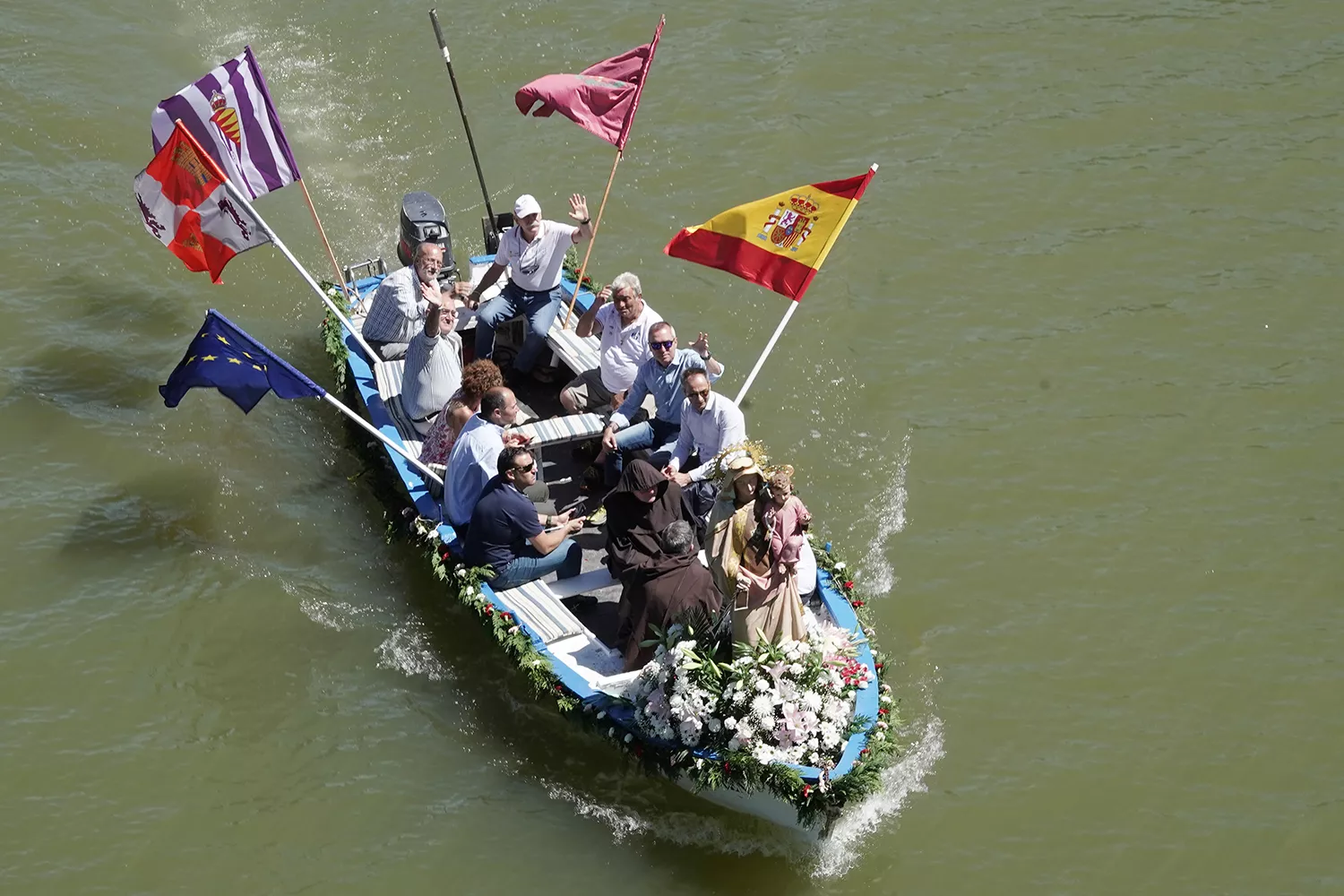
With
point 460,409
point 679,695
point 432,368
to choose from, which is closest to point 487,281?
point 432,368

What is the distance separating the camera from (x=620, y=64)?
1525 centimetres

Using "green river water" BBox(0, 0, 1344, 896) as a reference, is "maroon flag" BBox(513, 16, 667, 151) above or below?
above

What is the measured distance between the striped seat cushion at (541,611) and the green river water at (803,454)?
933 mm

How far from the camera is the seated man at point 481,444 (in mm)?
12430

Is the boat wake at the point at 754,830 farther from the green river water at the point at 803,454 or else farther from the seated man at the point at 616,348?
the seated man at the point at 616,348

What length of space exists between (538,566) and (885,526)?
12.6ft

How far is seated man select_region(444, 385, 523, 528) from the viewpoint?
12.4 m

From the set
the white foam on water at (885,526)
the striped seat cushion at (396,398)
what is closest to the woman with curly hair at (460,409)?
the striped seat cushion at (396,398)

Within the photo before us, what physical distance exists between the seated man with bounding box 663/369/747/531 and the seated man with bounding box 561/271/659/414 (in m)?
0.98

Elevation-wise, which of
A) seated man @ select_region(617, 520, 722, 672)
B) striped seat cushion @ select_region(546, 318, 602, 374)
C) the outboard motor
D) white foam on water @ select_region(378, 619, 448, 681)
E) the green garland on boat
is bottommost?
white foam on water @ select_region(378, 619, 448, 681)

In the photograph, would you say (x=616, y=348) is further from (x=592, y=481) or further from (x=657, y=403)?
(x=592, y=481)

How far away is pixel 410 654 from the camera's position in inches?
529

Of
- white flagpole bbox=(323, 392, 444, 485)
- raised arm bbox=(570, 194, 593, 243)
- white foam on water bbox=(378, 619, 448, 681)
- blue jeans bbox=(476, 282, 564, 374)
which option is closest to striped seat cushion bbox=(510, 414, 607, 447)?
white flagpole bbox=(323, 392, 444, 485)

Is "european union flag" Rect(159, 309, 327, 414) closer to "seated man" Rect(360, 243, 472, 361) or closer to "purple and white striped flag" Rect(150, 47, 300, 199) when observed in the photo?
"seated man" Rect(360, 243, 472, 361)
